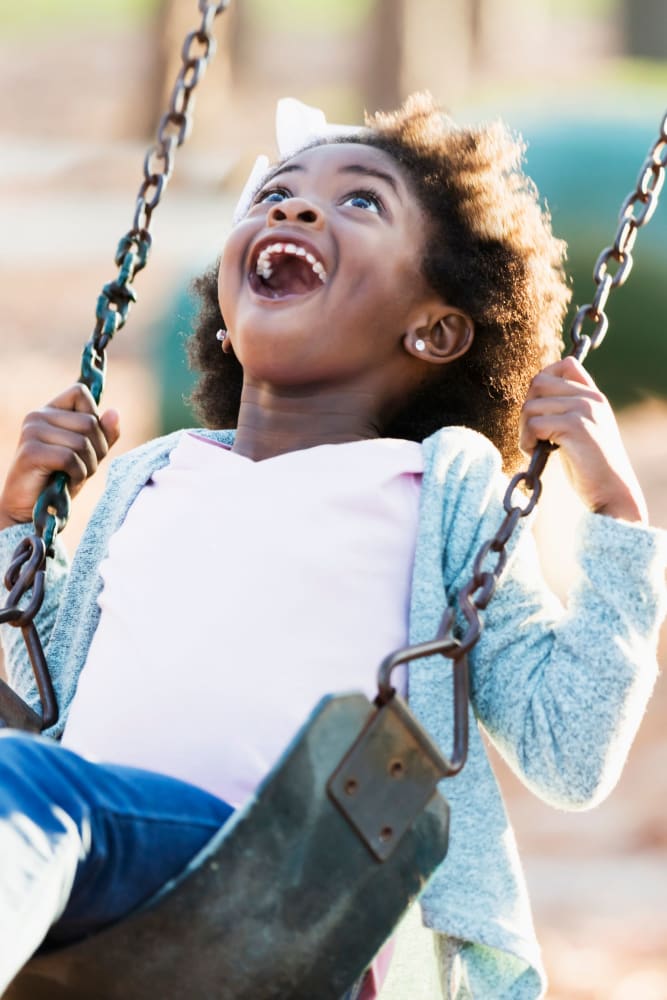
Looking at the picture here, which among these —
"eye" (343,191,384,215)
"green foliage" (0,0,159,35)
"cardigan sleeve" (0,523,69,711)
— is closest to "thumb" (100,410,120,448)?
"cardigan sleeve" (0,523,69,711)

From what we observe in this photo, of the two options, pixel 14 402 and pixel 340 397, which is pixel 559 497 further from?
pixel 340 397

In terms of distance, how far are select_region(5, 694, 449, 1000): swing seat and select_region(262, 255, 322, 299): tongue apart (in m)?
0.64

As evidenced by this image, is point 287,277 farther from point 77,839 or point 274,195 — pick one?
point 77,839

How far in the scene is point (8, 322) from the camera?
23.4ft

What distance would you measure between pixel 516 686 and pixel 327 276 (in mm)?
493

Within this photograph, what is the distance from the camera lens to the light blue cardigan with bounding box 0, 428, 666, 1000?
4.30 ft

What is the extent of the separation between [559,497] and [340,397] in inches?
136

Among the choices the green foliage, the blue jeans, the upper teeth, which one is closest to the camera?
the blue jeans

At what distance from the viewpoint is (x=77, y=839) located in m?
1.06

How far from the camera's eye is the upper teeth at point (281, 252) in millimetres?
1592

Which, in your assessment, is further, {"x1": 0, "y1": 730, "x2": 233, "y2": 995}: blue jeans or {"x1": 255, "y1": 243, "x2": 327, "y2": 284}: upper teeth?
{"x1": 255, "y1": 243, "x2": 327, "y2": 284}: upper teeth

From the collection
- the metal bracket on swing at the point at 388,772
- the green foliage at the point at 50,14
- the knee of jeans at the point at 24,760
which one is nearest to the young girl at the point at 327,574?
the knee of jeans at the point at 24,760

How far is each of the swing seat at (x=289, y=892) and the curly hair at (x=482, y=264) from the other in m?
0.66

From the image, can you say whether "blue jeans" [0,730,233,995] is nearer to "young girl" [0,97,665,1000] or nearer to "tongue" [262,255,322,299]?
"young girl" [0,97,665,1000]
